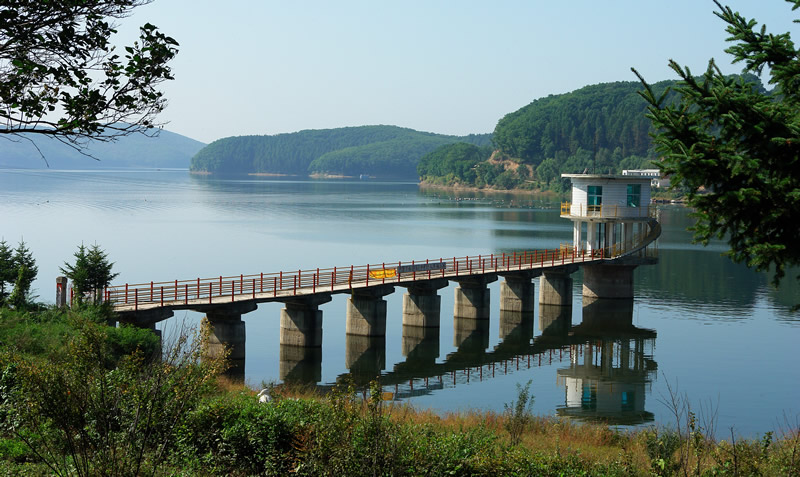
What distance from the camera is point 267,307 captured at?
60.7 m

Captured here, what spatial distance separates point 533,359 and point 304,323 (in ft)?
41.3

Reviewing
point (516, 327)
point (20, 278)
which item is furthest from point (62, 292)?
point (516, 327)

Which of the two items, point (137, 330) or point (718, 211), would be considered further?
point (137, 330)

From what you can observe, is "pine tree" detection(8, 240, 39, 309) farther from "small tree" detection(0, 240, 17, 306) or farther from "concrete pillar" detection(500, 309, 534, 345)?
"concrete pillar" detection(500, 309, 534, 345)

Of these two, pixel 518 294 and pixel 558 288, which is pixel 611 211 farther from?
pixel 518 294

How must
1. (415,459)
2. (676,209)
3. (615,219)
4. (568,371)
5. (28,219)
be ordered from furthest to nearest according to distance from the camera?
1. (676,209)
2. (28,219)
3. (615,219)
4. (568,371)
5. (415,459)

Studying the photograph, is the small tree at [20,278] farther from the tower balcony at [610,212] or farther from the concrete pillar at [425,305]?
the tower balcony at [610,212]

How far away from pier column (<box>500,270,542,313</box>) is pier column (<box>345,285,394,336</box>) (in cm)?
1276

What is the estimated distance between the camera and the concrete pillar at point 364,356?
42281mm

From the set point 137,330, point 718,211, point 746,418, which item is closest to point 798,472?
point 718,211

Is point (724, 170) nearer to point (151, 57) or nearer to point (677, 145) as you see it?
point (677, 145)

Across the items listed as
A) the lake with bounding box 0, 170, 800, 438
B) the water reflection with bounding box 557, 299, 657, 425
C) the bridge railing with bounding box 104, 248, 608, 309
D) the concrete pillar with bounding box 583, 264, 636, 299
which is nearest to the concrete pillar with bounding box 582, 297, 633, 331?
the water reflection with bounding box 557, 299, 657, 425

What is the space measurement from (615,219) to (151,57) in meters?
47.5

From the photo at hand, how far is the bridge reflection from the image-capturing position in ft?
130
